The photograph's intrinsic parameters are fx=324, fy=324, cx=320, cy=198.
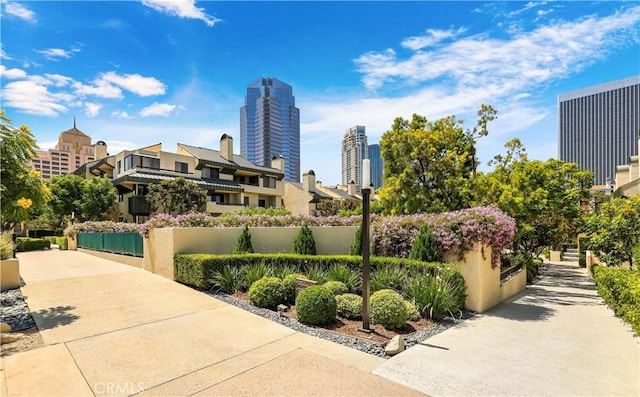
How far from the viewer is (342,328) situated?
652 centimetres

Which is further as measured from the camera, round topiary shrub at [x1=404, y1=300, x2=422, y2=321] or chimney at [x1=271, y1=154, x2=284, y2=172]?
chimney at [x1=271, y1=154, x2=284, y2=172]

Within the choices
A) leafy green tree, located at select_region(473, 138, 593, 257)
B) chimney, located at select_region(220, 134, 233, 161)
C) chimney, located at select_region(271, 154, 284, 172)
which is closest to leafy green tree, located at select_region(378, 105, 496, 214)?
leafy green tree, located at select_region(473, 138, 593, 257)

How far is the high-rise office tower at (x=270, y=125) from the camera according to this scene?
125625mm

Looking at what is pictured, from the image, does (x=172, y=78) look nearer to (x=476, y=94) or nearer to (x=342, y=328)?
(x=342, y=328)

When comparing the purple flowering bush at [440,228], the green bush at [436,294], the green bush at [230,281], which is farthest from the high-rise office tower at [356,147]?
the green bush at [230,281]

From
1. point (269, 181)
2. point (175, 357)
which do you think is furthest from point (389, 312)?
point (269, 181)

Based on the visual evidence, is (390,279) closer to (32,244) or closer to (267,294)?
(267,294)

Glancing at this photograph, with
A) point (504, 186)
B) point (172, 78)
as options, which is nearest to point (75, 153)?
point (172, 78)

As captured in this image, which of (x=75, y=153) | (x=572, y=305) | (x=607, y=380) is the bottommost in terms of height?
(x=572, y=305)

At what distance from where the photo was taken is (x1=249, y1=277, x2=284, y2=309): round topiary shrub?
25.7 feet

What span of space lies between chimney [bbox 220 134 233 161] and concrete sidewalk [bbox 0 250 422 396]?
29700 millimetres

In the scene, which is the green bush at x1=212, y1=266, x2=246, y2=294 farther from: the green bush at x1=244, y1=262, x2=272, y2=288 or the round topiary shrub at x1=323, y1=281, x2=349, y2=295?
the round topiary shrub at x1=323, y1=281, x2=349, y2=295

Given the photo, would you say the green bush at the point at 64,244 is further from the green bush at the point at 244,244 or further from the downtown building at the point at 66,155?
the downtown building at the point at 66,155

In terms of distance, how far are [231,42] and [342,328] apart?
10.2 m
